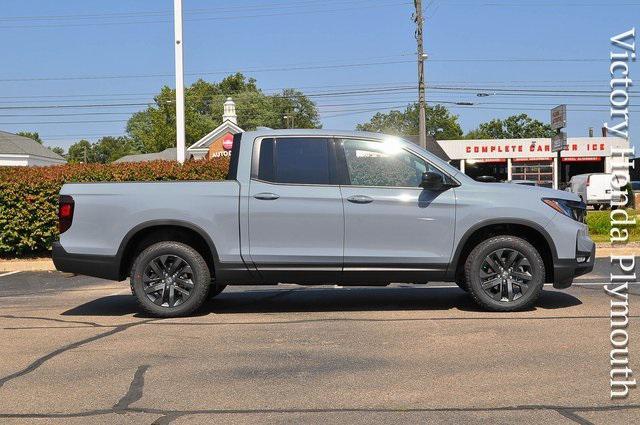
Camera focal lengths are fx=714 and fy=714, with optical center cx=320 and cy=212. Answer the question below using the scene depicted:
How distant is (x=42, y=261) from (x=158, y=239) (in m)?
7.24

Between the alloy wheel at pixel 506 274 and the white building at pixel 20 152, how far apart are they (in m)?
45.6

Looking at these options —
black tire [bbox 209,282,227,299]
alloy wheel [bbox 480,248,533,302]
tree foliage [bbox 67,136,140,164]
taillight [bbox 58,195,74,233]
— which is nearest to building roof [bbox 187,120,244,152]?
black tire [bbox 209,282,227,299]

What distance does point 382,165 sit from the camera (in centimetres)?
750

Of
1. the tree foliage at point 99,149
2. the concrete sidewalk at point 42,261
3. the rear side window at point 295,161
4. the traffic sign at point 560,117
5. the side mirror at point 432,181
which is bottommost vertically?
the concrete sidewalk at point 42,261

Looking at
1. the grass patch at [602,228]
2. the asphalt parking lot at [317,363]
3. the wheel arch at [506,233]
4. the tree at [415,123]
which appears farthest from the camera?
the tree at [415,123]

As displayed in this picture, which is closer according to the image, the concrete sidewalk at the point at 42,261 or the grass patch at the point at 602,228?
the concrete sidewalk at the point at 42,261

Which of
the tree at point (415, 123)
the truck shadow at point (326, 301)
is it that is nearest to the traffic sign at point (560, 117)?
the truck shadow at point (326, 301)

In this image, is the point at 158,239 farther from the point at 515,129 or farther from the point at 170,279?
the point at 515,129

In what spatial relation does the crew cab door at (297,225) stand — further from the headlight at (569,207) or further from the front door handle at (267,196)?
the headlight at (569,207)

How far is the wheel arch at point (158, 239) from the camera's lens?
746cm

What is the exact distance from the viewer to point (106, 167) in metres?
14.8

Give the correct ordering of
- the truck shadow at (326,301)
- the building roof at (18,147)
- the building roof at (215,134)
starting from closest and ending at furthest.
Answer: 1. the truck shadow at (326,301)
2. the building roof at (18,147)
3. the building roof at (215,134)

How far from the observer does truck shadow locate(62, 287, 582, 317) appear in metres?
8.05

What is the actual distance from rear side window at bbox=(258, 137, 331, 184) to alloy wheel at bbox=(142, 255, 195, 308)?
1.28 metres
